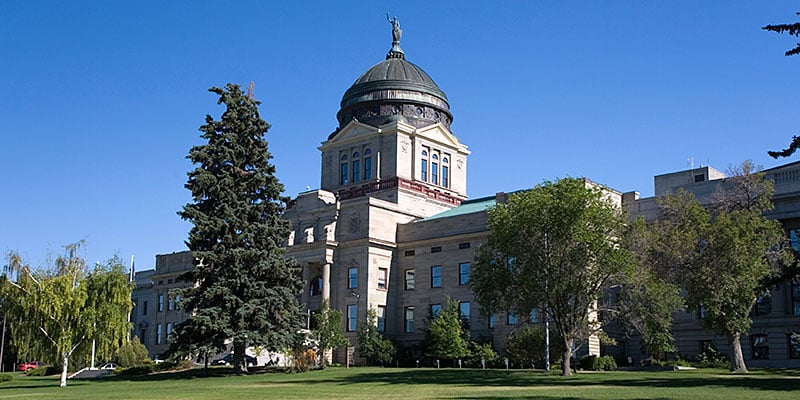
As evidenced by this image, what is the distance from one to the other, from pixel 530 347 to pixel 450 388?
74.6ft

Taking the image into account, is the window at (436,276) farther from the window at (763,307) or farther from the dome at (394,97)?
the window at (763,307)

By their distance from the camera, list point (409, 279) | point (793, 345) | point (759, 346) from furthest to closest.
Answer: point (409, 279) → point (759, 346) → point (793, 345)

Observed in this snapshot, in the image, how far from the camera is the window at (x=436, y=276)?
72.8m

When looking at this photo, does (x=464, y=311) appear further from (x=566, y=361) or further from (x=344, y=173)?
(x=566, y=361)

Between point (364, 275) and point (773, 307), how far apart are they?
2935 centimetres

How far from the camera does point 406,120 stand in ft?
281

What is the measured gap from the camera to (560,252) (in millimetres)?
45219

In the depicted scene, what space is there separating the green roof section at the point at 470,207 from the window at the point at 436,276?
13.8 ft

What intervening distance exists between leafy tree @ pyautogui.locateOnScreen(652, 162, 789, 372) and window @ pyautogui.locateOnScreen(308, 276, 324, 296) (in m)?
33.1

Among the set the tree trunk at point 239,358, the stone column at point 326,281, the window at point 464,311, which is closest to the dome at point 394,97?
the stone column at point 326,281

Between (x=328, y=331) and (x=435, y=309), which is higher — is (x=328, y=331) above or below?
below

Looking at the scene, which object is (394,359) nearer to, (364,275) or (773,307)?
(364,275)

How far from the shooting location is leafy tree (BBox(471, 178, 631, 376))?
4469 cm

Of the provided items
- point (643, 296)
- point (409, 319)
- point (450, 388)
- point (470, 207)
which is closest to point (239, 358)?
point (450, 388)
